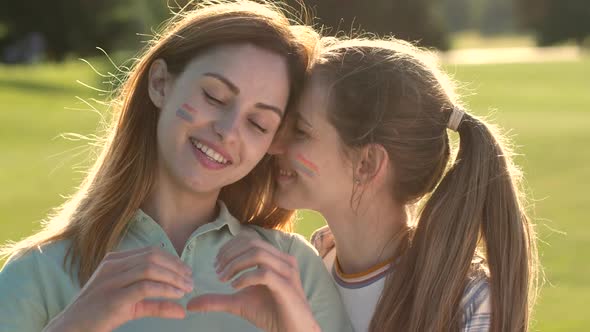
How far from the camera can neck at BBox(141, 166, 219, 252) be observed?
362cm

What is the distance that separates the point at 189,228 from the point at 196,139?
1.12ft

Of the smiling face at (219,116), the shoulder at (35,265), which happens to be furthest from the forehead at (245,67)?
the shoulder at (35,265)

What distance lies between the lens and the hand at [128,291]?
2453 millimetres

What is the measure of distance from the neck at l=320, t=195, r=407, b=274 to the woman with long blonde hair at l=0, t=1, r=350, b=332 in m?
0.31

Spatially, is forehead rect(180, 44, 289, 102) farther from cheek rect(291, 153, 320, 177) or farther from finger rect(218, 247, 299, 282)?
finger rect(218, 247, 299, 282)

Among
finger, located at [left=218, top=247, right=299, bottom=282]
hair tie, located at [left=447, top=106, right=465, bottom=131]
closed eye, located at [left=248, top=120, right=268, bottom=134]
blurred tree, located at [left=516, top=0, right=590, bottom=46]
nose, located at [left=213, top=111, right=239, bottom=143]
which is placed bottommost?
finger, located at [left=218, top=247, right=299, bottom=282]

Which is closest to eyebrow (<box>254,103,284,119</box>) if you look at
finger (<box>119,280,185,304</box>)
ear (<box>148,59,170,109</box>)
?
ear (<box>148,59,170,109</box>)

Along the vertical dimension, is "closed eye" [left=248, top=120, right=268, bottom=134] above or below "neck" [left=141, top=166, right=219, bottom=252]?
above

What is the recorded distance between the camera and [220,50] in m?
3.59

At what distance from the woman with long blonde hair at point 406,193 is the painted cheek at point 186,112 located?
0.47m

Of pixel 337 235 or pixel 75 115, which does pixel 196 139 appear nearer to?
pixel 337 235

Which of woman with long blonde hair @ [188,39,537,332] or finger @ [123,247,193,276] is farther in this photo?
woman with long blonde hair @ [188,39,537,332]

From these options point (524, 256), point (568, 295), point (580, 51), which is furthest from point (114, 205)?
point (580, 51)

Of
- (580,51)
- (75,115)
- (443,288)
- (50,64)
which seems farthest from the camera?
(580,51)
